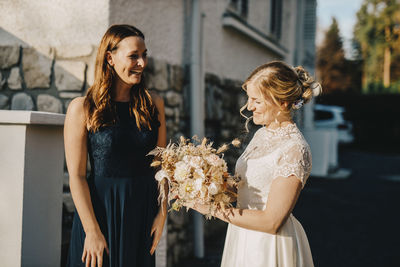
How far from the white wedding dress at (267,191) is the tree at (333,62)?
113 feet

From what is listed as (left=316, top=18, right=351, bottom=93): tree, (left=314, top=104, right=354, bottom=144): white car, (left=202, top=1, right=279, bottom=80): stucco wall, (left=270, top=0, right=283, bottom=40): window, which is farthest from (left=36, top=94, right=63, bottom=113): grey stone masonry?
(left=316, top=18, right=351, bottom=93): tree

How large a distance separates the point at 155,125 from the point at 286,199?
94cm

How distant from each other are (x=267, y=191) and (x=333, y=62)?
125ft

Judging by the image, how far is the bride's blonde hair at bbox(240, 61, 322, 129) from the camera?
201 centimetres

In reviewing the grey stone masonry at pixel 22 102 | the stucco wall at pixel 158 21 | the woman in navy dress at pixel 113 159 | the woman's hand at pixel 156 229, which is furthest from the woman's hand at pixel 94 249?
the stucco wall at pixel 158 21

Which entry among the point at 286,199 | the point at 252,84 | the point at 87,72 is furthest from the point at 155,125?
the point at 87,72

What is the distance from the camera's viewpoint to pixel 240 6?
6.73 meters

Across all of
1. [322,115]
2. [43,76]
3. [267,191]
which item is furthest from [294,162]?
[322,115]

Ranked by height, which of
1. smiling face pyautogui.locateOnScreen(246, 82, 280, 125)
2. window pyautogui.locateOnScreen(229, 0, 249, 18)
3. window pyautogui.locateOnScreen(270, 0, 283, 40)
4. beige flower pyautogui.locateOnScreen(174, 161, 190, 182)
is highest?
window pyautogui.locateOnScreen(270, 0, 283, 40)

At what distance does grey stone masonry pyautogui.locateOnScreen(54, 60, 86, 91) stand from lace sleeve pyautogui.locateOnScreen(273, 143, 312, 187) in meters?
2.13

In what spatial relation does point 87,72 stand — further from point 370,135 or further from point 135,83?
point 370,135

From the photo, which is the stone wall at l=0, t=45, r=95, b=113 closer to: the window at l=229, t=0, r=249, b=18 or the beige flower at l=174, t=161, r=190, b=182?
the beige flower at l=174, t=161, r=190, b=182

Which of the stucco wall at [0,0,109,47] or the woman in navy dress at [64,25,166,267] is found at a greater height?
the stucco wall at [0,0,109,47]

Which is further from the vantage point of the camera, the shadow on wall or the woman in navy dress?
the shadow on wall
